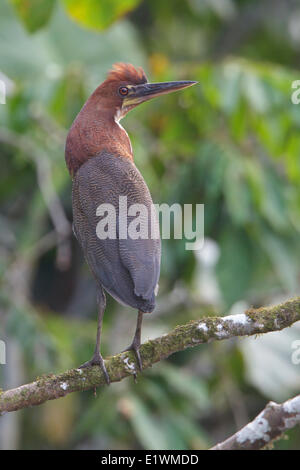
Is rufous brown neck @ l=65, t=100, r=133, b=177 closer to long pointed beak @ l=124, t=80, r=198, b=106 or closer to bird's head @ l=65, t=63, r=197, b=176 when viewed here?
bird's head @ l=65, t=63, r=197, b=176

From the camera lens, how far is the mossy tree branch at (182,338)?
298 cm

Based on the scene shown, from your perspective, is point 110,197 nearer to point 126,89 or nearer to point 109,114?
point 109,114

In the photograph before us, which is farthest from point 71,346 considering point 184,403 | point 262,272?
point 262,272

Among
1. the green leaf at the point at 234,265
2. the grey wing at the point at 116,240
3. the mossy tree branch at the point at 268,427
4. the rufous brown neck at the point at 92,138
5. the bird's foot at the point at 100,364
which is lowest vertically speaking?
the mossy tree branch at the point at 268,427

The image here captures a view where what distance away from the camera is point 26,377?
7289 millimetres

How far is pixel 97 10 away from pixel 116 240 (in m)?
1.70

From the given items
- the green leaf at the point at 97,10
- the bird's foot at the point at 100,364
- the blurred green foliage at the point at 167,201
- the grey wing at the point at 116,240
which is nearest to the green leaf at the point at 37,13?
the blurred green foliage at the point at 167,201

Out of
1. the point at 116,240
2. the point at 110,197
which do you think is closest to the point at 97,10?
the point at 110,197

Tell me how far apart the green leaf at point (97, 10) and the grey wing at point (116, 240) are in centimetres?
127

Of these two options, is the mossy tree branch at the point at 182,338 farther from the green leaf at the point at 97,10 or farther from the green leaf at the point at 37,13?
the green leaf at the point at 97,10

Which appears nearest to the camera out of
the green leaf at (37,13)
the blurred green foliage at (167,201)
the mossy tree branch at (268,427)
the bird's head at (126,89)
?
the mossy tree branch at (268,427)

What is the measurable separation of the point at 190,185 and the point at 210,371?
265 centimetres

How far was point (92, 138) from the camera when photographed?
351cm
